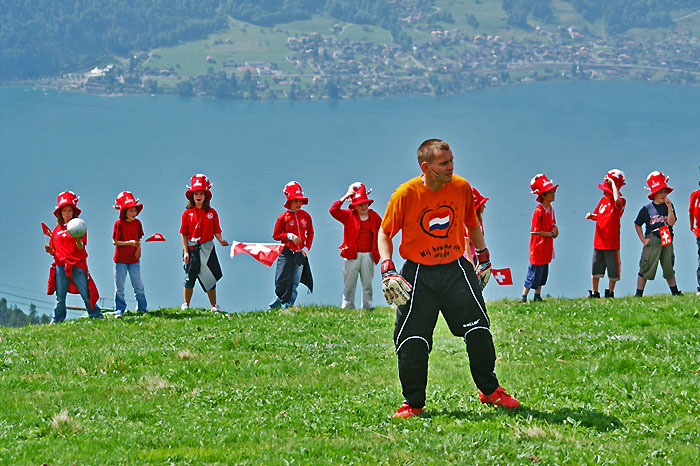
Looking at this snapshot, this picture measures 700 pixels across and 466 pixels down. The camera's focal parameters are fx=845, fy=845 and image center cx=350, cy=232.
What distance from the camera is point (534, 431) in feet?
26.5

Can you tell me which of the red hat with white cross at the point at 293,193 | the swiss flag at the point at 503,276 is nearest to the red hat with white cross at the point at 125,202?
the red hat with white cross at the point at 293,193

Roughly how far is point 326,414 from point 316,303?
10659 mm

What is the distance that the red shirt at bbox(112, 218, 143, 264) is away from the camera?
18203 millimetres

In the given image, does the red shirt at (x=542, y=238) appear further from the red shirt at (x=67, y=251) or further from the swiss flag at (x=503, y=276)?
the red shirt at (x=67, y=251)

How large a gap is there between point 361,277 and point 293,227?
6.21 feet

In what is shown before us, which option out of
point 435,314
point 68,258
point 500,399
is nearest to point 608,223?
point 500,399

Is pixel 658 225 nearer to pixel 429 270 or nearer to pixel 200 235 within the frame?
pixel 200 235

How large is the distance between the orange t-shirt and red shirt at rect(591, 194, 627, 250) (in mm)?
11734

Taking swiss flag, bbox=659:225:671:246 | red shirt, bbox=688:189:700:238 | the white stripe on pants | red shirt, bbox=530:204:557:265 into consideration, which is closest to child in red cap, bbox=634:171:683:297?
swiss flag, bbox=659:225:671:246

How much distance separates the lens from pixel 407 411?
29.8 ft

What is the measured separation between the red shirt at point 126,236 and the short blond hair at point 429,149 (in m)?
10.8

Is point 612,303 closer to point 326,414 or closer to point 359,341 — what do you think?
point 359,341

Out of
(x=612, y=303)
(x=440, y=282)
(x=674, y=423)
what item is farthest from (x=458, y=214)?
(x=612, y=303)

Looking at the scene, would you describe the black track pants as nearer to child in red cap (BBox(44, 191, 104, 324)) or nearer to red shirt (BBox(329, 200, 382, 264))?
red shirt (BBox(329, 200, 382, 264))
